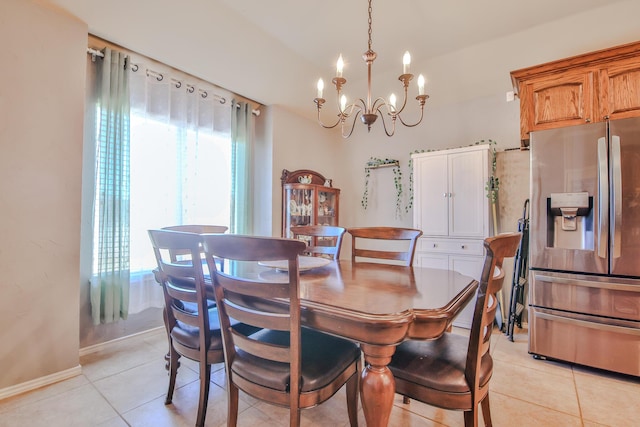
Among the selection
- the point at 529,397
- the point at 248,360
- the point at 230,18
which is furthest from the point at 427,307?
the point at 230,18

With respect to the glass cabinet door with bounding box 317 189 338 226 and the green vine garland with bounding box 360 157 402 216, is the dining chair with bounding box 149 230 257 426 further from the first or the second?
the green vine garland with bounding box 360 157 402 216

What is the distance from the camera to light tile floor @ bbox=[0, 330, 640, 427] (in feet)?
5.30

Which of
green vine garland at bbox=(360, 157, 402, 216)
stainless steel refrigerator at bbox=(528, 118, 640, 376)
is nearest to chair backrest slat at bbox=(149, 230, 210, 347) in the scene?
stainless steel refrigerator at bbox=(528, 118, 640, 376)

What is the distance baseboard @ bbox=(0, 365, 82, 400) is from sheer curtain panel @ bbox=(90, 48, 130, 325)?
1.26ft

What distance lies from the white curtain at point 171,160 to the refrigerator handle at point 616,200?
11.0 ft

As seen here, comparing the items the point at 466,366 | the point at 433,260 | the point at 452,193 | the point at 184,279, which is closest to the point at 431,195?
the point at 452,193

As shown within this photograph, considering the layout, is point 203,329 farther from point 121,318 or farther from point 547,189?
point 547,189

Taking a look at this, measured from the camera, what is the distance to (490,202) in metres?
3.11

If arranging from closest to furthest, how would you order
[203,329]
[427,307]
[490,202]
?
[427,307]
[203,329]
[490,202]

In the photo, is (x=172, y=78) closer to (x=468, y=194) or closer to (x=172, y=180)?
(x=172, y=180)

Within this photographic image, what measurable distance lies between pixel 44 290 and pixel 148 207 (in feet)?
3.11

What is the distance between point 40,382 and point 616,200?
4054 millimetres

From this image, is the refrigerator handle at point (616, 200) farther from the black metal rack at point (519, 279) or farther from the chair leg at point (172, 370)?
the chair leg at point (172, 370)

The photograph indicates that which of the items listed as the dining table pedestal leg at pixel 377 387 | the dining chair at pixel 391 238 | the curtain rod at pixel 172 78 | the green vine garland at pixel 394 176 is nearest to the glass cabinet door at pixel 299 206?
the green vine garland at pixel 394 176
